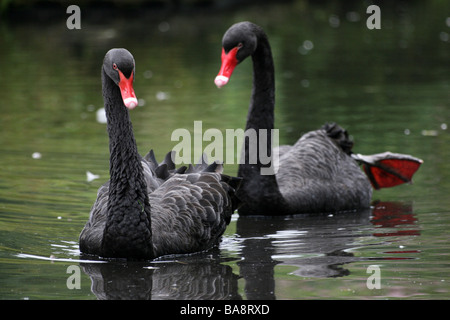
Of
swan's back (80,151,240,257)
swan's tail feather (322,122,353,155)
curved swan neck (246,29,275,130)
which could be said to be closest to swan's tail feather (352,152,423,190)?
swan's tail feather (322,122,353,155)

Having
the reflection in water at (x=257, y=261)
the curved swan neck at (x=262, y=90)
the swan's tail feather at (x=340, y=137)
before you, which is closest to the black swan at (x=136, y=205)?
the reflection in water at (x=257, y=261)

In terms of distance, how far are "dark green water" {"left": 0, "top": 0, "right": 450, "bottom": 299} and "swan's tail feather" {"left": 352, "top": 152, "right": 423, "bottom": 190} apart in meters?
0.12

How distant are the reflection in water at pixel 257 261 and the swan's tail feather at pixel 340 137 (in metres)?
0.75

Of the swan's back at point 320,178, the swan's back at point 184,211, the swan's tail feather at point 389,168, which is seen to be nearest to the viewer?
the swan's back at point 184,211

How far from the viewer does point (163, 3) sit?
27.1m

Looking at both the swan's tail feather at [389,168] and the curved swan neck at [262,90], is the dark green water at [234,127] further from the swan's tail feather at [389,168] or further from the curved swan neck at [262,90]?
the curved swan neck at [262,90]

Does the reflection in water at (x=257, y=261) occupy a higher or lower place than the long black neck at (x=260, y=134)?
lower

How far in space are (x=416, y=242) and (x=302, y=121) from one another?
4624 millimetres

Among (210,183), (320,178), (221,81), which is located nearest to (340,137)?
(320,178)

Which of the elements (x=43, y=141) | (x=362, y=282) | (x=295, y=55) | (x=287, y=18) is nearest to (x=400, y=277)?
(x=362, y=282)

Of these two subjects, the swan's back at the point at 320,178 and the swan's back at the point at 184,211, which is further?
the swan's back at the point at 320,178

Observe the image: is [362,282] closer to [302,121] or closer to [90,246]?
[90,246]

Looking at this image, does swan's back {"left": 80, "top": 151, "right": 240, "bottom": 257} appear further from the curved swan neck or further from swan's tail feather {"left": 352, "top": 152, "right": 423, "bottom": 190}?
swan's tail feather {"left": 352, "top": 152, "right": 423, "bottom": 190}

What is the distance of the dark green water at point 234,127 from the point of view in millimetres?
4750
